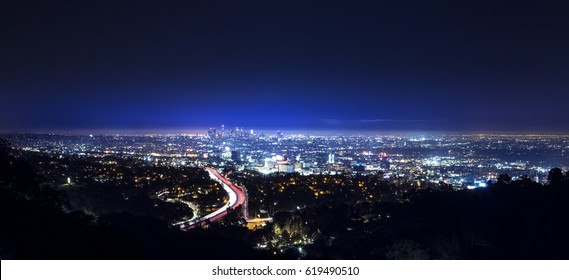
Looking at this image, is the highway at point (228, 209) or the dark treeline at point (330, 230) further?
the highway at point (228, 209)

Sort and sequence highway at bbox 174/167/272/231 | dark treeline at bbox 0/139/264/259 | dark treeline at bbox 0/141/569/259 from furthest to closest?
highway at bbox 174/167/272/231
dark treeline at bbox 0/141/569/259
dark treeline at bbox 0/139/264/259

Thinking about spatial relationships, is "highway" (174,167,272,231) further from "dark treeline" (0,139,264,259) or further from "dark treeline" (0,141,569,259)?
"dark treeline" (0,139,264,259)

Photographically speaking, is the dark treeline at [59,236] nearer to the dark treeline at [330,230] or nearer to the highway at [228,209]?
the dark treeline at [330,230]

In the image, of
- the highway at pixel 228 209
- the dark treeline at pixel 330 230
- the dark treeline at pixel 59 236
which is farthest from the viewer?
the highway at pixel 228 209

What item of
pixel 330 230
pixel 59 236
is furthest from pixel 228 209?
pixel 59 236

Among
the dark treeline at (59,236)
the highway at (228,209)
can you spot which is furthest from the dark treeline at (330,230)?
the highway at (228,209)

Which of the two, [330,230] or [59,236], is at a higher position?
[59,236]

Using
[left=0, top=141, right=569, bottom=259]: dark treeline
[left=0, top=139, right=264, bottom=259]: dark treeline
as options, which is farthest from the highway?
[left=0, top=139, right=264, bottom=259]: dark treeline

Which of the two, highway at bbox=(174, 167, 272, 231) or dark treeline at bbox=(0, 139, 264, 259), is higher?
dark treeline at bbox=(0, 139, 264, 259)

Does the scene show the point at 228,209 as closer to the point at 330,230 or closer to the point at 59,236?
the point at 330,230

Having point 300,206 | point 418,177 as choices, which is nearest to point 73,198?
point 300,206
